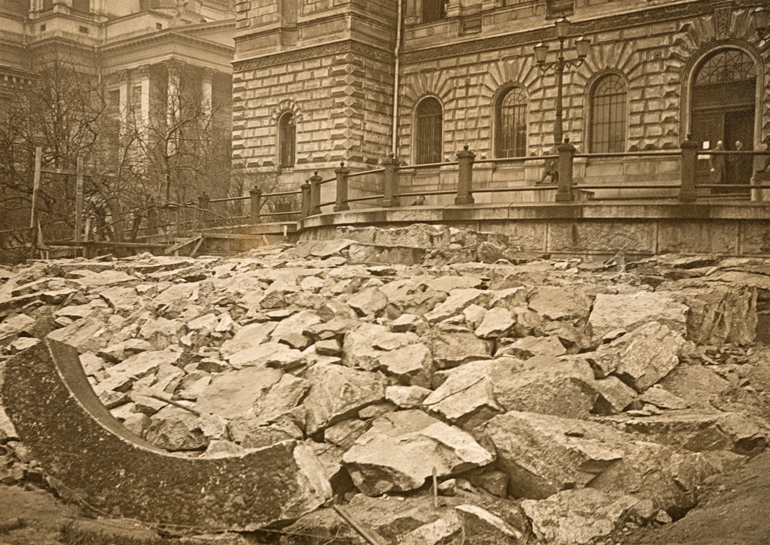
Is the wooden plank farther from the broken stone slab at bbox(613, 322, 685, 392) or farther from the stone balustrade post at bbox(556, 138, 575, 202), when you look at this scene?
the broken stone slab at bbox(613, 322, 685, 392)

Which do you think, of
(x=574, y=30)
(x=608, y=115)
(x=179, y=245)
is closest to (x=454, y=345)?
(x=179, y=245)

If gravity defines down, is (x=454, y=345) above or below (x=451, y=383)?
above

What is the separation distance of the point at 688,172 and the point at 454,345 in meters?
7.17

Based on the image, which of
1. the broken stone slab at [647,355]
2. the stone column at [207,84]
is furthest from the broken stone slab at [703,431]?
the stone column at [207,84]

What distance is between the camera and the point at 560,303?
7.49m

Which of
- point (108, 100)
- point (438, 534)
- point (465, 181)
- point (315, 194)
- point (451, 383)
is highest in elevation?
point (108, 100)

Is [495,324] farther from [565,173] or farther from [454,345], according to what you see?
[565,173]

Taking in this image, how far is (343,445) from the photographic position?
5637 millimetres

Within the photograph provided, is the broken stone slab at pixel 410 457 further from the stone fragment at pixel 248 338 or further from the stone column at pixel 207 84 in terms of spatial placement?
the stone column at pixel 207 84

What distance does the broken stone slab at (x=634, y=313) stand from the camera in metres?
6.93

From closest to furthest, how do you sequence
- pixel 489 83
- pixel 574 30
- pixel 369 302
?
pixel 369 302 < pixel 574 30 < pixel 489 83

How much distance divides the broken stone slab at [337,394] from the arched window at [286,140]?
65.5 feet

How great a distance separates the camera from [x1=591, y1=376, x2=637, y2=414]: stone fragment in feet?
19.0

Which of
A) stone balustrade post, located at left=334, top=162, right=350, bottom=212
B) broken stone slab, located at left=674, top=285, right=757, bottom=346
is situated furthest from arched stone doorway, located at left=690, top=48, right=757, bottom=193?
broken stone slab, located at left=674, top=285, right=757, bottom=346
